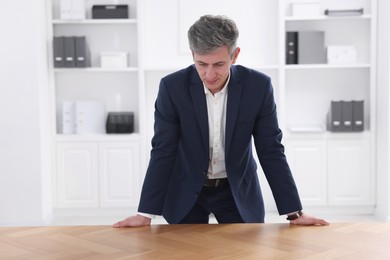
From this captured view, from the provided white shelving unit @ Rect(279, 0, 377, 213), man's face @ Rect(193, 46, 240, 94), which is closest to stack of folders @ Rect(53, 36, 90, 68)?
white shelving unit @ Rect(279, 0, 377, 213)

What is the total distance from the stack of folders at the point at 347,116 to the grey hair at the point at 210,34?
140 inches

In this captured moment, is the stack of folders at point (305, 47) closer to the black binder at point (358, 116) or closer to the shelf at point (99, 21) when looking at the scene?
the black binder at point (358, 116)

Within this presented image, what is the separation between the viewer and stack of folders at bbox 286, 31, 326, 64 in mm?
5785

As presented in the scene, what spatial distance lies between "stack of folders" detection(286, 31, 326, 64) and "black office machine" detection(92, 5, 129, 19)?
4.93ft

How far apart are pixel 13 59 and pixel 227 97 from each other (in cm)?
326

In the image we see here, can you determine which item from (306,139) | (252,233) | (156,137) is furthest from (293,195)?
(306,139)

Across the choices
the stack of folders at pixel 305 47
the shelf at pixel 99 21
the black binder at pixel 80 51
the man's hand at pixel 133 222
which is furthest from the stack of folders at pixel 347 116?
the man's hand at pixel 133 222

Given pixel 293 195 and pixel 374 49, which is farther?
pixel 374 49

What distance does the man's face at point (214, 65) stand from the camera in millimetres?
2385

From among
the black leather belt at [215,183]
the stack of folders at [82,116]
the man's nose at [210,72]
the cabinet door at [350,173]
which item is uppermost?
the man's nose at [210,72]

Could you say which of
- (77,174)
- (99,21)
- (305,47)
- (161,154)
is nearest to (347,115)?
(305,47)

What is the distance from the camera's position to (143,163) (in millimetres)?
5895

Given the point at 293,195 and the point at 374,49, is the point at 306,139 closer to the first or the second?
the point at 374,49

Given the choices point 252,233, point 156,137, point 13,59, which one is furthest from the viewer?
→ point 13,59
